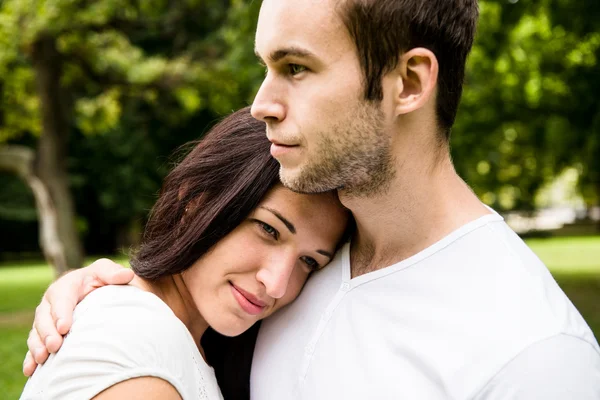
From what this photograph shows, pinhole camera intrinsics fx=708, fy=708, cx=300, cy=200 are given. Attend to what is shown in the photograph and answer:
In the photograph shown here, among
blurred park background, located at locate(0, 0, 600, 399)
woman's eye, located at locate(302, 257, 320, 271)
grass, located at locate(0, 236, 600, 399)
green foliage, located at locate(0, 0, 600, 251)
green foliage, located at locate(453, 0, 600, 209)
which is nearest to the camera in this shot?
woman's eye, located at locate(302, 257, 320, 271)

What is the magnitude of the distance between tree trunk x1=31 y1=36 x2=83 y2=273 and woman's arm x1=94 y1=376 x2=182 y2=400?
10474 mm

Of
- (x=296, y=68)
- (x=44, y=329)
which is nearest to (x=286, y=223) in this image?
(x=296, y=68)

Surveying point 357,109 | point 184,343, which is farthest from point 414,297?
point 184,343

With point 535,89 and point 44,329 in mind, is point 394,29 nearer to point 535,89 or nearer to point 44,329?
point 44,329

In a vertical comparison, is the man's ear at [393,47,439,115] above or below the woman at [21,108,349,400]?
above

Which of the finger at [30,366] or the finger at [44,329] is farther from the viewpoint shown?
the finger at [30,366]

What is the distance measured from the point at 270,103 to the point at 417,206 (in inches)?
19.9

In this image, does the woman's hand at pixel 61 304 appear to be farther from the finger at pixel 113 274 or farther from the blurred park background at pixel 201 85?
the blurred park background at pixel 201 85

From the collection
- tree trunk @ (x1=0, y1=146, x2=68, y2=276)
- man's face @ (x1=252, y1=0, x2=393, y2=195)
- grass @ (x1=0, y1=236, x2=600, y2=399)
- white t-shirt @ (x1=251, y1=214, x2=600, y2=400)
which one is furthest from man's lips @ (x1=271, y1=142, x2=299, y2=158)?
tree trunk @ (x1=0, y1=146, x2=68, y2=276)

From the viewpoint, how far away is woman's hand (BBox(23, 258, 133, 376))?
74.1 inches

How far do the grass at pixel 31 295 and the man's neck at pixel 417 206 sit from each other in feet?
19.8

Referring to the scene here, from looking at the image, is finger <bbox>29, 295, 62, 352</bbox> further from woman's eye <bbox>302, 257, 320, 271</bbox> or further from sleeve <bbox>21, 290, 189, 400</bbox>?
woman's eye <bbox>302, 257, 320, 271</bbox>

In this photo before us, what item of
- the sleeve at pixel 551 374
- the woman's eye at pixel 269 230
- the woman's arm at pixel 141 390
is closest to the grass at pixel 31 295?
the woman's eye at pixel 269 230

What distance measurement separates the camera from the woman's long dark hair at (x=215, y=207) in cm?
220
